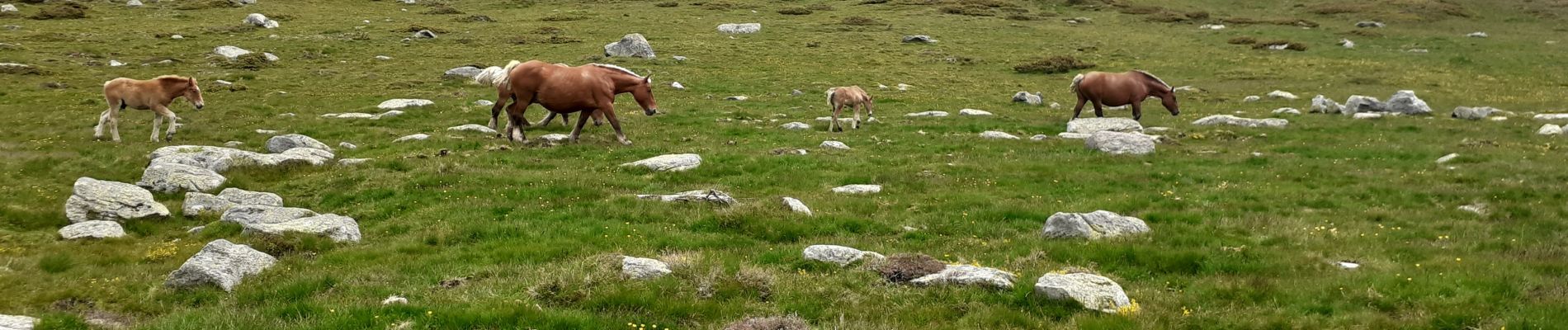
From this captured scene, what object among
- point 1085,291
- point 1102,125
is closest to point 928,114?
point 1102,125

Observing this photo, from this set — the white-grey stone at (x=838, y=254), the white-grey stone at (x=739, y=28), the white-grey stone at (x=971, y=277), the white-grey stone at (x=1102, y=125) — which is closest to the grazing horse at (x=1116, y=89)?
the white-grey stone at (x=1102, y=125)

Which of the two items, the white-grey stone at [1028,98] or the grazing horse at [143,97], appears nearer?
the grazing horse at [143,97]

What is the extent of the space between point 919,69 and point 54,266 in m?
41.6

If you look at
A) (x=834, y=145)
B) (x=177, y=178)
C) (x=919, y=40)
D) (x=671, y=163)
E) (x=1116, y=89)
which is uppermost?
(x=177, y=178)

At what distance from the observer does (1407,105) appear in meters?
32.1

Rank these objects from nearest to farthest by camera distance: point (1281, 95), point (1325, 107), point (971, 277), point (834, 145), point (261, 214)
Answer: point (971, 277) → point (261, 214) → point (834, 145) → point (1325, 107) → point (1281, 95)

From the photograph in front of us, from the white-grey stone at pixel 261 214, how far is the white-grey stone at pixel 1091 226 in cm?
1142

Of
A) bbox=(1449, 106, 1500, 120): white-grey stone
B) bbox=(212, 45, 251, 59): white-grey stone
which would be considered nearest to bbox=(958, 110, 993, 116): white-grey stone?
bbox=(1449, 106, 1500, 120): white-grey stone

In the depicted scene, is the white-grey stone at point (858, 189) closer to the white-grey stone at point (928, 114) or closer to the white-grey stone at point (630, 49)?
the white-grey stone at point (928, 114)

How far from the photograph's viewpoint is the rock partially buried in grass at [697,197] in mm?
15195

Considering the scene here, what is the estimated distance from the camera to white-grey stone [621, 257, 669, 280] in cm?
995

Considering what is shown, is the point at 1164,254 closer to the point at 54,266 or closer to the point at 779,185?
the point at 779,185

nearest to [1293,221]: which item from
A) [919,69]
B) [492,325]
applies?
[492,325]

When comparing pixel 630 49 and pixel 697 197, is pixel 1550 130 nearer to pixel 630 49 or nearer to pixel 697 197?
pixel 697 197
